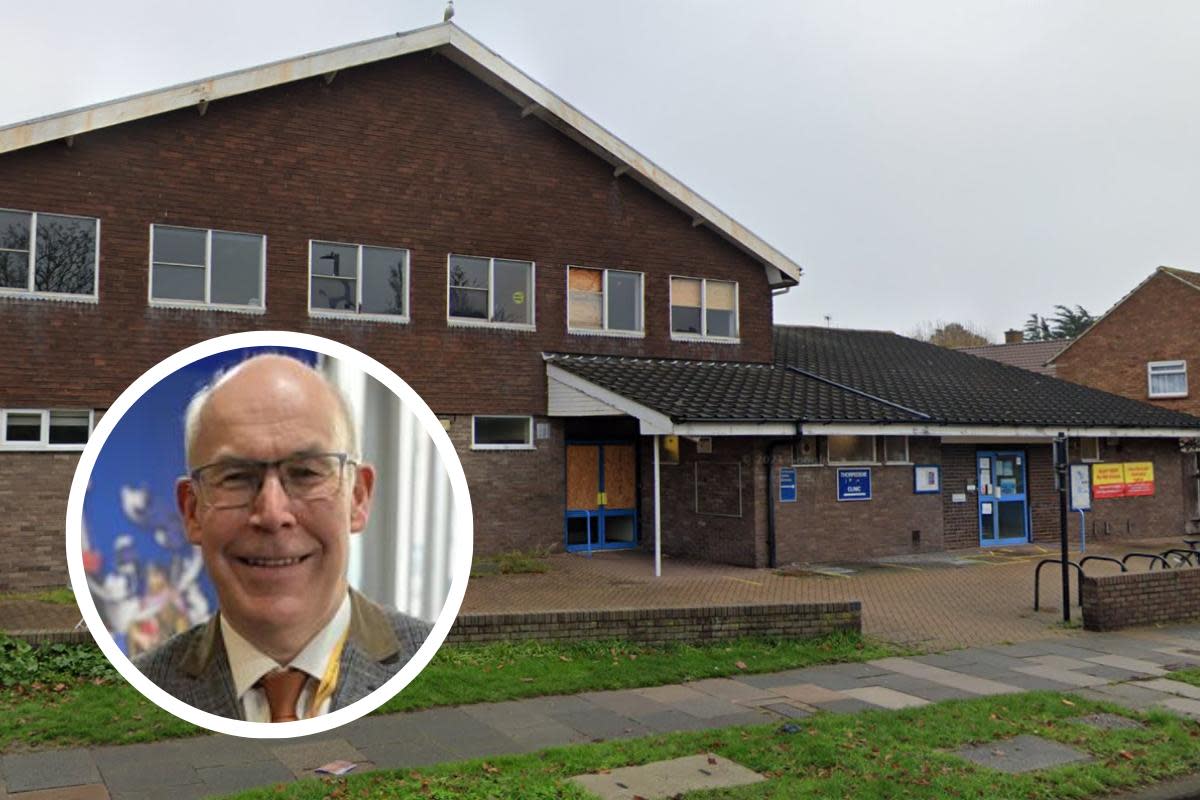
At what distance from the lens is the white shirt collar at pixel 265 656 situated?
140cm

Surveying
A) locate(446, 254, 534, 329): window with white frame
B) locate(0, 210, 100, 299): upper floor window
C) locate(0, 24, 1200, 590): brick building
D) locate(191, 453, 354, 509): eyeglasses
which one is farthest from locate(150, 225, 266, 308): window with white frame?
locate(191, 453, 354, 509): eyeglasses

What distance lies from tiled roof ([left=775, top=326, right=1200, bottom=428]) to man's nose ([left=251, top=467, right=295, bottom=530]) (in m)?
20.2

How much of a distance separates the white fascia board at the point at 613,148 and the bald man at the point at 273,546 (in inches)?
773

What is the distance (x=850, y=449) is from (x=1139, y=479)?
32.3 feet

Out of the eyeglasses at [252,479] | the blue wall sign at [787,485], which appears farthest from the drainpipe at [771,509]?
the eyeglasses at [252,479]

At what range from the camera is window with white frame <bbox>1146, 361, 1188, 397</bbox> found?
34844 millimetres

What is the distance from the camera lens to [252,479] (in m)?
1.30

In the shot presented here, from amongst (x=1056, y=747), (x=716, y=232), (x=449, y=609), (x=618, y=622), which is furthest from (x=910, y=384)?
(x=449, y=609)

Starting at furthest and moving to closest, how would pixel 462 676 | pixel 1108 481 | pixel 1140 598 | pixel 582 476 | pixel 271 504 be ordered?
1. pixel 1108 481
2. pixel 582 476
3. pixel 1140 598
4. pixel 462 676
5. pixel 271 504

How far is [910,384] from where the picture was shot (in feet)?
80.8

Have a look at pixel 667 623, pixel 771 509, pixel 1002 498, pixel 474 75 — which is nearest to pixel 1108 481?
pixel 1002 498

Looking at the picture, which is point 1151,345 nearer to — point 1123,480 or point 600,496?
point 1123,480

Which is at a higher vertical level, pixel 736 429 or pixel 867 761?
pixel 736 429

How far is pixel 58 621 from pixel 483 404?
363 inches
